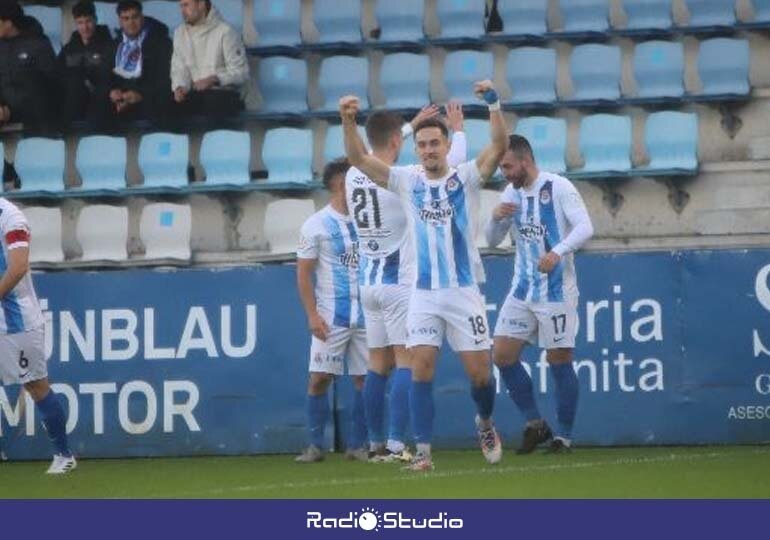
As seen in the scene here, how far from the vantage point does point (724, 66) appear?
15844mm

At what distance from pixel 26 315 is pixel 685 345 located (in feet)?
13.7

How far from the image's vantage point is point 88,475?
1231cm

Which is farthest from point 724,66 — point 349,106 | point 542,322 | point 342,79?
point 349,106

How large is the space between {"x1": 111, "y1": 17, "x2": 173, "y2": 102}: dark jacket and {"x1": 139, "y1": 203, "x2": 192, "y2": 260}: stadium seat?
1129 mm

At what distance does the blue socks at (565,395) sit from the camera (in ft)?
40.5

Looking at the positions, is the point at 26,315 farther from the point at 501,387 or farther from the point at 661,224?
the point at 661,224

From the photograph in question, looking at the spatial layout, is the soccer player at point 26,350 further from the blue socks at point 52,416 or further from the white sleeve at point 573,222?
the white sleeve at point 573,222

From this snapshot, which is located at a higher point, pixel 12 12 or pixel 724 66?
pixel 12 12

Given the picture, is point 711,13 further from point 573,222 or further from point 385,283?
point 385,283

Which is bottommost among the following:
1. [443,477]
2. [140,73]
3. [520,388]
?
[443,477]

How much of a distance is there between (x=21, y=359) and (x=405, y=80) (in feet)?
17.3
